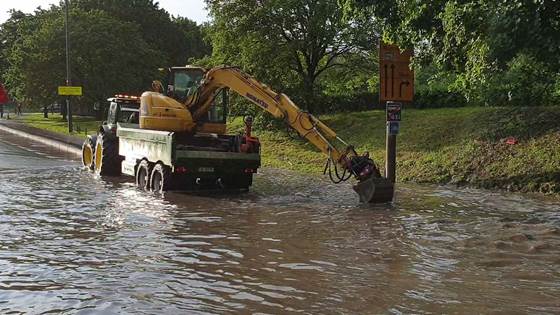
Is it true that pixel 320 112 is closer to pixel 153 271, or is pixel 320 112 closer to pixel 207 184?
pixel 207 184

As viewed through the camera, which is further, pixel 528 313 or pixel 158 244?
pixel 158 244

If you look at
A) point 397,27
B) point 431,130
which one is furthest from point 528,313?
point 431,130

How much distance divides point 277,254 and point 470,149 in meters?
10.7

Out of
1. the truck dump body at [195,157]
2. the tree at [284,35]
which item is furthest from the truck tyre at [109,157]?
the tree at [284,35]

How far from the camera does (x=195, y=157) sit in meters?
14.2

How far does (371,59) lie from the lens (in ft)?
89.0

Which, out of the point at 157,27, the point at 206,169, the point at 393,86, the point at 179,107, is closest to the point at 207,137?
the point at 179,107

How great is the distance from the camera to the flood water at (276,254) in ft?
21.0

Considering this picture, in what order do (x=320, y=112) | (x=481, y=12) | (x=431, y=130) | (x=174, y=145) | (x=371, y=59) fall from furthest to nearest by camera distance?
(x=320, y=112) → (x=371, y=59) → (x=431, y=130) → (x=174, y=145) → (x=481, y=12)

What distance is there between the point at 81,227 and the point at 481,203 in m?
8.19

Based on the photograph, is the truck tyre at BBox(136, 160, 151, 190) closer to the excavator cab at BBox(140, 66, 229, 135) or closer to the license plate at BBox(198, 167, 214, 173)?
the excavator cab at BBox(140, 66, 229, 135)

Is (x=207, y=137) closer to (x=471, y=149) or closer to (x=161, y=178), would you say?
(x=161, y=178)

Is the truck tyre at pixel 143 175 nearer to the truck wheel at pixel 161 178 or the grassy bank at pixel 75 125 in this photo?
the truck wheel at pixel 161 178

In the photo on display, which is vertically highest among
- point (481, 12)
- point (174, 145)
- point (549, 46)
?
point (481, 12)
